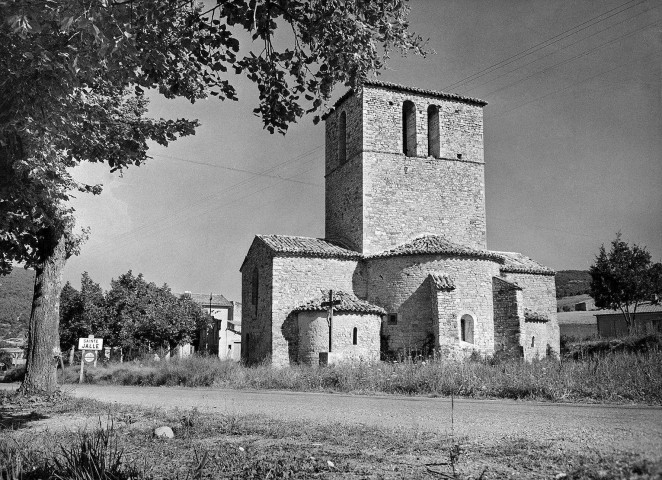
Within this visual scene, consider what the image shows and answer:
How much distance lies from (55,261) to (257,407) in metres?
6.41

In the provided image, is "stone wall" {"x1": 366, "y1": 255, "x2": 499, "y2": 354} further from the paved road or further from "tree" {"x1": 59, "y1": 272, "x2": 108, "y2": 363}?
"tree" {"x1": 59, "y1": 272, "x2": 108, "y2": 363}

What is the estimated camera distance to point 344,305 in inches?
874

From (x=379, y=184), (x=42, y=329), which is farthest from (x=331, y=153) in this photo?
(x=42, y=329)

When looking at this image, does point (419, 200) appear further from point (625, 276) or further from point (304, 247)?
point (625, 276)

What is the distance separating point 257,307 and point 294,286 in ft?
9.95

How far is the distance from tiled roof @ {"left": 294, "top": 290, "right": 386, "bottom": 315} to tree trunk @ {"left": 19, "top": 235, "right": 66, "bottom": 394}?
35.5 ft

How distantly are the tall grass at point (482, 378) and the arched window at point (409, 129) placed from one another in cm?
1172

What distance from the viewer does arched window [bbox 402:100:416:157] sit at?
87.6 ft

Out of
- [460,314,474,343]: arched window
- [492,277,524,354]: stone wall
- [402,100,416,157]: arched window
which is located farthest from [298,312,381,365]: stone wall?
[402,100,416,157]: arched window

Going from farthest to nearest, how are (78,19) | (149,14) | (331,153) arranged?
1. (331,153)
2. (149,14)
3. (78,19)

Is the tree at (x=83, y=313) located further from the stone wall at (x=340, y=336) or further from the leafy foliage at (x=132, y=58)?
the leafy foliage at (x=132, y=58)

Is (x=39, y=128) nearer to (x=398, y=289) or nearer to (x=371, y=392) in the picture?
(x=371, y=392)

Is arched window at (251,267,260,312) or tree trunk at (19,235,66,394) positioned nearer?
tree trunk at (19,235,66,394)

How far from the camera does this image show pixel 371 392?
1459 cm
